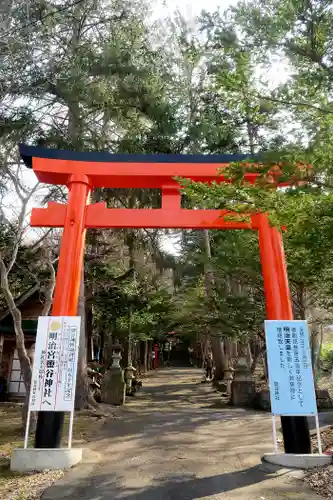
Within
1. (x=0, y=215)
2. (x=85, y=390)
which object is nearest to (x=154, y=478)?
(x=85, y=390)

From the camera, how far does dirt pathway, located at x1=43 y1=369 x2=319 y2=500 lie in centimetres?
479

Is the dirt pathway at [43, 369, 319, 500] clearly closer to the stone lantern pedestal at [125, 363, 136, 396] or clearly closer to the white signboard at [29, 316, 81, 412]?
the white signboard at [29, 316, 81, 412]

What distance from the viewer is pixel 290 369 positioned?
601cm

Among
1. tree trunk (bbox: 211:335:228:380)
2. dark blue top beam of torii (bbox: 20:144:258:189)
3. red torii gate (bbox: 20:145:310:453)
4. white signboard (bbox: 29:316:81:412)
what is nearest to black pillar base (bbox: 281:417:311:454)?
red torii gate (bbox: 20:145:310:453)

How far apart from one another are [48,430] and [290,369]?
13.0ft

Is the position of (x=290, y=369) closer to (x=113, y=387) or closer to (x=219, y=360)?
(x=113, y=387)

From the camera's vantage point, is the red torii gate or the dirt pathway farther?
the red torii gate

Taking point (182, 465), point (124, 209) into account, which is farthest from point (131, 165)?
point (182, 465)

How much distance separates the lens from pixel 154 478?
532 centimetres

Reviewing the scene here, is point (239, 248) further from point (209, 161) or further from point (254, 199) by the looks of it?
point (254, 199)

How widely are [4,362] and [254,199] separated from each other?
14113mm

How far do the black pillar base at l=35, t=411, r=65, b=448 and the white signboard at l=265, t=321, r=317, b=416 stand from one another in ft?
11.2

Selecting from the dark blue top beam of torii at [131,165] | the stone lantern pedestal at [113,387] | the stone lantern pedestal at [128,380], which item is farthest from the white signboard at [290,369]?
the stone lantern pedestal at [128,380]

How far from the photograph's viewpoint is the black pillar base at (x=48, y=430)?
5.88m
